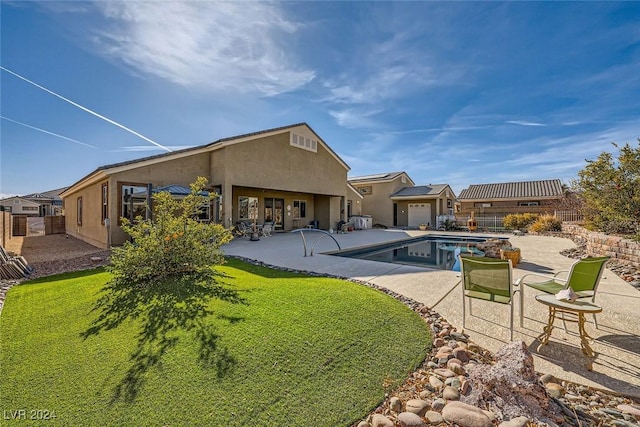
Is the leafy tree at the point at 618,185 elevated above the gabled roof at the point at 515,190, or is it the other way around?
the gabled roof at the point at 515,190

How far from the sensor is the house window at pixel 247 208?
59.4ft

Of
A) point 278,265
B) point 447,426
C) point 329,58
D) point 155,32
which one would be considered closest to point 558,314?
point 447,426

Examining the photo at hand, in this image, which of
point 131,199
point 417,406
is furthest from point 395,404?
point 131,199

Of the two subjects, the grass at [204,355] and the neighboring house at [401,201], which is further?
the neighboring house at [401,201]

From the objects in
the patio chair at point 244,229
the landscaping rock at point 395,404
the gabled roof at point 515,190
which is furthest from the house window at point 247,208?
the gabled roof at point 515,190

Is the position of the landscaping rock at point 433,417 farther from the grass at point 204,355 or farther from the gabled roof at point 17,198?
the gabled roof at point 17,198

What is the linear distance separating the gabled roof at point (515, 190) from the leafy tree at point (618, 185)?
19817 millimetres

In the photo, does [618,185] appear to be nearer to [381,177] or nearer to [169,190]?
[169,190]

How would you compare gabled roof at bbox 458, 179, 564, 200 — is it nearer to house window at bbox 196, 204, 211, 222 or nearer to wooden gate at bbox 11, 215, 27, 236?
house window at bbox 196, 204, 211, 222

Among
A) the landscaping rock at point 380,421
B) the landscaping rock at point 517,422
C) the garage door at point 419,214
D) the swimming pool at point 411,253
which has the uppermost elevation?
the garage door at point 419,214

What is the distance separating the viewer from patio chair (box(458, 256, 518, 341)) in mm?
3844

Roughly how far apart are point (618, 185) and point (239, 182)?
15.3 m

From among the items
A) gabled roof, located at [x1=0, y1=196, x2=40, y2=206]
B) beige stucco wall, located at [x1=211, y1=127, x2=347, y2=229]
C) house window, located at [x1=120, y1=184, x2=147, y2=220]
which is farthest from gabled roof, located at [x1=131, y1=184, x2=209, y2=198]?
gabled roof, located at [x1=0, y1=196, x2=40, y2=206]

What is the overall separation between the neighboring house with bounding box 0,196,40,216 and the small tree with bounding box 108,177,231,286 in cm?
4014
